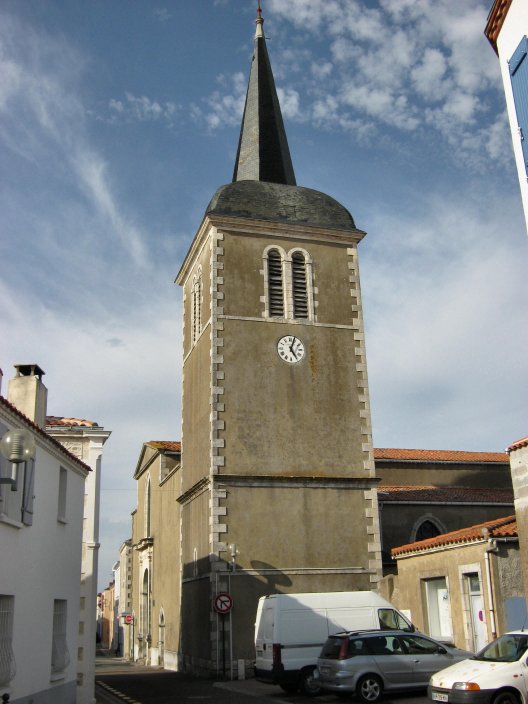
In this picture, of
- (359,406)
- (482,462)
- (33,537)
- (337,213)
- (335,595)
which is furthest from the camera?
(482,462)

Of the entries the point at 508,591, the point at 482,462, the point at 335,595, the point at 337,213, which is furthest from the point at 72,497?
the point at 482,462

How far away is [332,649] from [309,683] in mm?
1958

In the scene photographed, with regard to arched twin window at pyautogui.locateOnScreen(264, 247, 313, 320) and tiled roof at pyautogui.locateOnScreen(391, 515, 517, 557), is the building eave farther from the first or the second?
arched twin window at pyautogui.locateOnScreen(264, 247, 313, 320)

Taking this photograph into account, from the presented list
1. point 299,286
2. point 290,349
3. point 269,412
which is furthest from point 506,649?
point 299,286

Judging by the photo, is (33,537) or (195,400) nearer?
(33,537)

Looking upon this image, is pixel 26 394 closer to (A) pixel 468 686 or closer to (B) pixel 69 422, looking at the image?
(B) pixel 69 422

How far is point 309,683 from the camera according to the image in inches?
642

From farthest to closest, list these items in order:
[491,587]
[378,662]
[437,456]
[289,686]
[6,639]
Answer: [437,456] < [491,587] < [289,686] < [378,662] < [6,639]

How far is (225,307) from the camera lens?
24953 mm

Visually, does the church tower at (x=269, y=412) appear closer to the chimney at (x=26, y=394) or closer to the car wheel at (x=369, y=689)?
the car wheel at (x=369, y=689)

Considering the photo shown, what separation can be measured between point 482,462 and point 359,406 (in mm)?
10757

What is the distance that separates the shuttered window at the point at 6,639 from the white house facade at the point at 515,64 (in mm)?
9535

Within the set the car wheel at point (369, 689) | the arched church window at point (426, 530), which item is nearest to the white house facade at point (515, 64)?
the car wheel at point (369, 689)

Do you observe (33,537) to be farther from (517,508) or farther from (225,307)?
(225,307)
